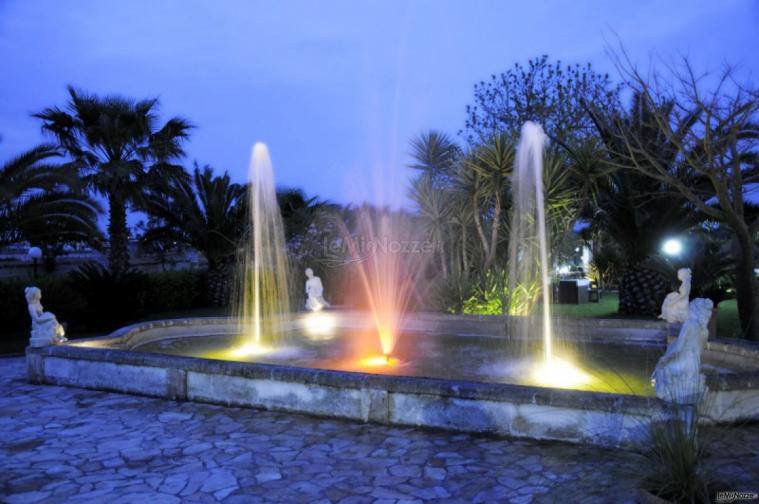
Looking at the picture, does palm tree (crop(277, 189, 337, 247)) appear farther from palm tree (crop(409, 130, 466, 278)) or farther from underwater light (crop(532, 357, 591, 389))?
underwater light (crop(532, 357, 591, 389))

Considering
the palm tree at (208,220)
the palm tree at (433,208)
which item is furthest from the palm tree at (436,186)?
the palm tree at (208,220)

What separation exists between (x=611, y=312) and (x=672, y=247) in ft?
8.83

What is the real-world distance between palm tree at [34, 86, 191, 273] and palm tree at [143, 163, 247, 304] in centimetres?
216

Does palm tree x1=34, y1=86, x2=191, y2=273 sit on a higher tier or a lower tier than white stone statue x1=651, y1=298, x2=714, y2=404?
higher

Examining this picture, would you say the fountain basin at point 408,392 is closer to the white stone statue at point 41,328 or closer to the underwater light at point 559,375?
the white stone statue at point 41,328

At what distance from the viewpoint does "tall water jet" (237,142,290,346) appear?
37.3ft

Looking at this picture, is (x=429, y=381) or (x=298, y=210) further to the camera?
(x=298, y=210)

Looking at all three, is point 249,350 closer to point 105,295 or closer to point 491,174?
point 491,174

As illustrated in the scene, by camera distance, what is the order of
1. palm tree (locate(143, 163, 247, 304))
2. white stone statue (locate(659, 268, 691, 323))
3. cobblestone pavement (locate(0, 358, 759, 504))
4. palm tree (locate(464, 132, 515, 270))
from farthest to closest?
palm tree (locate(143, 163, 247, 304)) < palm tree (locate(464, 132, 515, 270)) < white stone statue (locate(659, 268, 691, 323)) < cobblestone pavement (locate(0, 358, 759, 504))

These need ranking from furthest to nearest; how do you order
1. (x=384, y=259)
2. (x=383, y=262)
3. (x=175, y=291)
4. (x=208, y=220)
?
(x=208, y=220), (x=175, y=291), (x=383, y=262), (x=384, y=259)

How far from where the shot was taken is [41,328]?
7.78 m

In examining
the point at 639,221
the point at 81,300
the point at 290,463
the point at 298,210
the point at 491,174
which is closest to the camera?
the point at 290,463

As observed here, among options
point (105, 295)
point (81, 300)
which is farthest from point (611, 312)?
point (81, 300)

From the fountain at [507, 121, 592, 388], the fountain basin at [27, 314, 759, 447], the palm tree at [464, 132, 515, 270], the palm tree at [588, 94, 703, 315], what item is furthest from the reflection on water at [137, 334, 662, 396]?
the palm tree at [588, 94, 703, 315]
